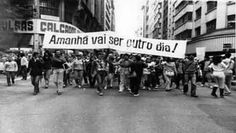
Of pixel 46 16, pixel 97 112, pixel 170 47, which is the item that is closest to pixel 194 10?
pixel 46 16

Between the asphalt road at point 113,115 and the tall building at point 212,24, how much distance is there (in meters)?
13.0

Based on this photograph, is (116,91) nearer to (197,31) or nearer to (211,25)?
(211,25)

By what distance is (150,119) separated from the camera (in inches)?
236

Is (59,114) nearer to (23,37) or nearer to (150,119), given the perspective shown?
(150,119)

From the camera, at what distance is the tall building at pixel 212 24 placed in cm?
2405

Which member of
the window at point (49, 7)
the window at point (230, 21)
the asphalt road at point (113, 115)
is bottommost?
the asphalt road at point (113, 115)

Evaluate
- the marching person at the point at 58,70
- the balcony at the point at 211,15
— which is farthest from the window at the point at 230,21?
the marching person at the point at 58,70

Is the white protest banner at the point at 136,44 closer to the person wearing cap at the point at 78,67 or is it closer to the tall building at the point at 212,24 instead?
the person wearing cap at the point at 78,67

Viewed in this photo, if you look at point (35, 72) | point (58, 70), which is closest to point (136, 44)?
point (58, 70)

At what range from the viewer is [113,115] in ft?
20.7

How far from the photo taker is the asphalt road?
17.1 ft

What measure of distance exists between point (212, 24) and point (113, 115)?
25367 millimetres

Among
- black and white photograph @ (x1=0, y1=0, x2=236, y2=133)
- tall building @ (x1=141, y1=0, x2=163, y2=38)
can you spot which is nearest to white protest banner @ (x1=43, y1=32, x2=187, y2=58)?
black and white photograph @ (x1=0, y1=0, x2=236, y2=133)

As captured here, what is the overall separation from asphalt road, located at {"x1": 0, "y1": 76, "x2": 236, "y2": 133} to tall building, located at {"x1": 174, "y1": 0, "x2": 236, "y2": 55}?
13.0 m
